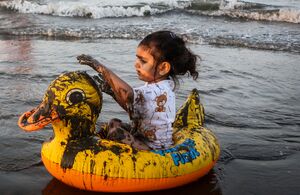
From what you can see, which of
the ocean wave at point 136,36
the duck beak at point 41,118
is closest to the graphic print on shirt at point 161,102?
the duck beak at point 41,118

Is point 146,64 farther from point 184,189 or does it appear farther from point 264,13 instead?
point 264,13

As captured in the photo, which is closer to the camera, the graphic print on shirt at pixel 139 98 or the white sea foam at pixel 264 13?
the graphic print on shirt at pixel 139 98

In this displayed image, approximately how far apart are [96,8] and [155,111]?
1321 centimetres

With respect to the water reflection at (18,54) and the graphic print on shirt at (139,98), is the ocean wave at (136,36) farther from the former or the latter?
the graphic print on shirt at (139,98)

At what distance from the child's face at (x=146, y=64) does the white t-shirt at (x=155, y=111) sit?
0.25ft

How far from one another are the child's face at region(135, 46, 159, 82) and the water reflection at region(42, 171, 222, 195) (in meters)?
1.01

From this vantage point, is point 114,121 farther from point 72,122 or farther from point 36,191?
point 36,191

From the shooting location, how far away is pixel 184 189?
3.95m

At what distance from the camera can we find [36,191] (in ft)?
12.4

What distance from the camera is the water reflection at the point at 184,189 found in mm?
3801

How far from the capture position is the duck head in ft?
11.6

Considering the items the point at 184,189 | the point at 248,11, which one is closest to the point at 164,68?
the point at 184,189

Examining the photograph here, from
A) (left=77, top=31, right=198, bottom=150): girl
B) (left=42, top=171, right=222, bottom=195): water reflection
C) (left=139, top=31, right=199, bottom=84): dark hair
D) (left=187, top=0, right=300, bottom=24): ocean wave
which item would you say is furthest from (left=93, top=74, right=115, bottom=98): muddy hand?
(left=187, top=0, right=300, bottom=24): ocean wave

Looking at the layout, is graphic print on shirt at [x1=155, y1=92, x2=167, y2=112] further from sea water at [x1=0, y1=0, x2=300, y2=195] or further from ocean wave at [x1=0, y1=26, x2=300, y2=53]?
ocean wave at [x1=0, y1=26, x2=300, y2=53]
